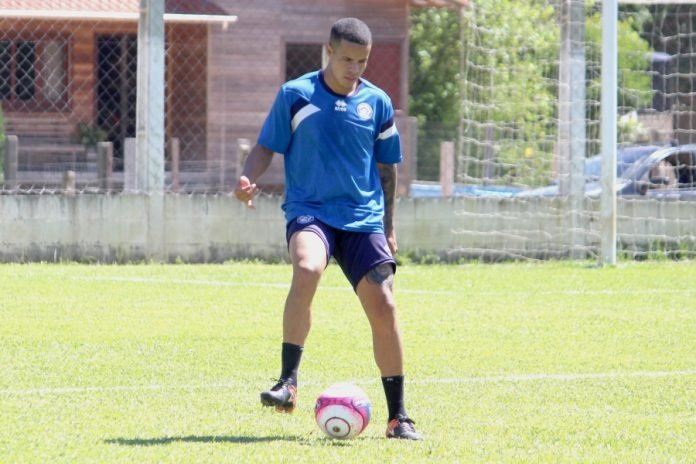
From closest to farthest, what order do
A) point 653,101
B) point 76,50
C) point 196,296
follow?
point 196,296 < point 653,101 < point 76,50

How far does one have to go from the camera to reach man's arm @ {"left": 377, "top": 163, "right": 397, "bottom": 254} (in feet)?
23.5

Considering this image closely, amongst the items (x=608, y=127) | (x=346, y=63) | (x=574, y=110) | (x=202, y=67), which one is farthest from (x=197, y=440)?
(x=202, y=67)

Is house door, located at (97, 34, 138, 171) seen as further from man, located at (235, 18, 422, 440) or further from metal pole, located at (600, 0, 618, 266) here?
man, located at (235, 18, 422, 440)

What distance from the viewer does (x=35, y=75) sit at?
85.7ft

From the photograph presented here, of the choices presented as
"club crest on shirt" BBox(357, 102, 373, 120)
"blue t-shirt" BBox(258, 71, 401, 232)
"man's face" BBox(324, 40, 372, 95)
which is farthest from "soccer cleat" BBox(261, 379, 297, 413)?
"man's face" BBox(324, 40, 372, 95)

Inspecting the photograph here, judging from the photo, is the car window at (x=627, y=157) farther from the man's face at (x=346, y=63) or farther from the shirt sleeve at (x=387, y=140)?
the man's face at (x=346, y=63)

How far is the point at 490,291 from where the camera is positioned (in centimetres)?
1330

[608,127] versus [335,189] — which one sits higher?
[608,127]

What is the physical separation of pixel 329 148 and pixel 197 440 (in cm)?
150

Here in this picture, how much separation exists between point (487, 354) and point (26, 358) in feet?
9.33

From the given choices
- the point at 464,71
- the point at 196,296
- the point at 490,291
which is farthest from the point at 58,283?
the point at 464,71

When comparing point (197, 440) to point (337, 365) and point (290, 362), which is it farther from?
point (337, 365)

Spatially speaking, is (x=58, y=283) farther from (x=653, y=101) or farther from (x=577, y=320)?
(x=653, y=101)

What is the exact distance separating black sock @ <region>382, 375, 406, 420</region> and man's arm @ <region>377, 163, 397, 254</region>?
75cm
